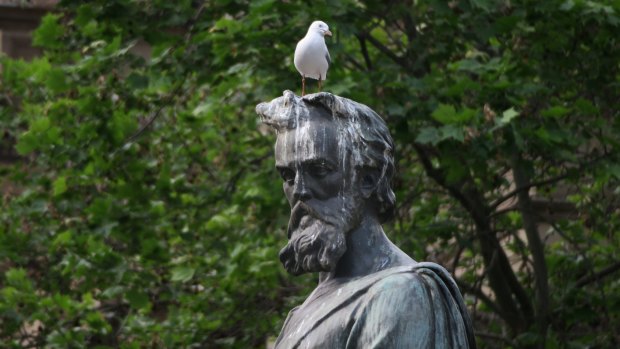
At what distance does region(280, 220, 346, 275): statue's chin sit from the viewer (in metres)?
6.42

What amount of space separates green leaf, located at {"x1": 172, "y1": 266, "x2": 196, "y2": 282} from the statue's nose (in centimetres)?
979

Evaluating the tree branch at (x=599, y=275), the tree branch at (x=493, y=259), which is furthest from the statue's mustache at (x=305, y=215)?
the tree branch at (x=599, y=275)

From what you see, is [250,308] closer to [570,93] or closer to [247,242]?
[247,242]

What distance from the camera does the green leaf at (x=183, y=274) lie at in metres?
16.2

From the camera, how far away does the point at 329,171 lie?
646 cm

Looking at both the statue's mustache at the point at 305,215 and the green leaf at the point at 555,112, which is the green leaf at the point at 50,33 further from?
the statue's mustache at the point at 305,215

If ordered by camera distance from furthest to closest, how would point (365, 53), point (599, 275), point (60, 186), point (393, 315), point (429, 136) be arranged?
point (60, 186)
point (365, 53)
point (599, 275)
point (429, 136)
point (393, 315)

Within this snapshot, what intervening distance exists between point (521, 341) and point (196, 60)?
10.2 ft

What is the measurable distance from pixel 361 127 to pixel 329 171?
165mm

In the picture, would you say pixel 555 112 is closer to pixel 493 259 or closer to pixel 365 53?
pixel 493 259

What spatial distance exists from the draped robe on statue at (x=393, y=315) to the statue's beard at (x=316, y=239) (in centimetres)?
10

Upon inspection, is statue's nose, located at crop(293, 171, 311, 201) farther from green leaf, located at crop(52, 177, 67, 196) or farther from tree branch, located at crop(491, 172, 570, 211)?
green leaf, located at crop(52, 177, 67, 196)

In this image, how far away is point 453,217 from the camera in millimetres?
16250

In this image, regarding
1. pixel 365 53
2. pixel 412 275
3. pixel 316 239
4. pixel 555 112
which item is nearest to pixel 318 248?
pixel 316 239
